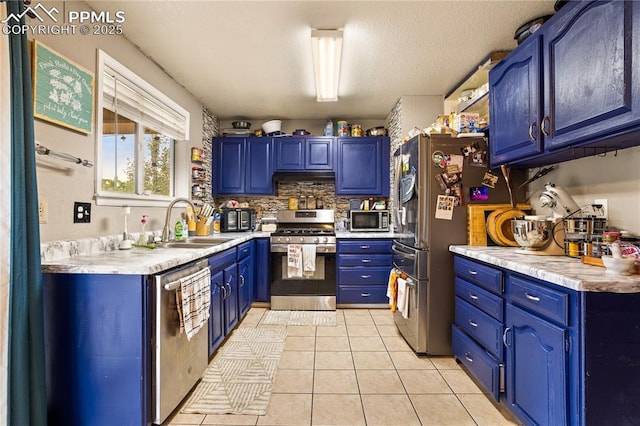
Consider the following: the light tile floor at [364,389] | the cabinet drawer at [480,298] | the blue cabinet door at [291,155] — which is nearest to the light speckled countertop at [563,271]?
the cabinet drawer at [480,298]

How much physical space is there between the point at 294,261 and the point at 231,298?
0.94 metres

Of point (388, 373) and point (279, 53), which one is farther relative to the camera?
point (279, 53)

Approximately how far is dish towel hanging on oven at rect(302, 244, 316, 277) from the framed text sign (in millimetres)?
2272

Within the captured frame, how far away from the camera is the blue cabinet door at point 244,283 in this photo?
3.09 m

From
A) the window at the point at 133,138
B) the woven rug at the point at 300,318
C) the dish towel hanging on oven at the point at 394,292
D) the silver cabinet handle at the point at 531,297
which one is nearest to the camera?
the silver cabinet handle at the point at 531,297

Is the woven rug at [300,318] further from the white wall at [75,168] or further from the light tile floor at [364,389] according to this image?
the white wall at [75,168]

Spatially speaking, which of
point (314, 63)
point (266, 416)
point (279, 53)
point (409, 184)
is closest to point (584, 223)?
point (409, 184)

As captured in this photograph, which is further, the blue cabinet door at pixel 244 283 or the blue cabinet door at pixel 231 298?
the blue cabinet door at pixel 244 283

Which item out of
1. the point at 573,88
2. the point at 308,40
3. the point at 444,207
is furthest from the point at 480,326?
the point at 308,40

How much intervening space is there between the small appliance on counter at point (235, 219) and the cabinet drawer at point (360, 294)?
1.44 m

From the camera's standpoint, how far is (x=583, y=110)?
1.49 metres

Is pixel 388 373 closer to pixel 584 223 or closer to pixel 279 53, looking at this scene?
pixel 584 223

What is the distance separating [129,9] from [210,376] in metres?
2.50

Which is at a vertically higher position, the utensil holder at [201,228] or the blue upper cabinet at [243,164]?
the blue upper cabinet at [243,164]
